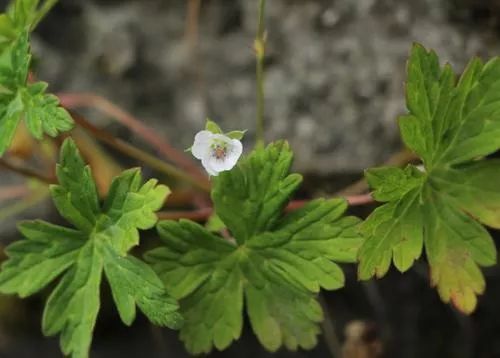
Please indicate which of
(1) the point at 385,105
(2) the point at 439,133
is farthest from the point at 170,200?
(2) the point at 439,133

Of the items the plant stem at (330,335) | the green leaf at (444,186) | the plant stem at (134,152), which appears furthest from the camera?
the plant stem at (330,335)

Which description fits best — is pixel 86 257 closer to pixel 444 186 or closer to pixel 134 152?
pixel 134 152

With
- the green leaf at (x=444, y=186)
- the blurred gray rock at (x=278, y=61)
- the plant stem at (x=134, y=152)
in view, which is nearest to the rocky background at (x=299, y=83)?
the blurred gray rock at (x=278, y=61)

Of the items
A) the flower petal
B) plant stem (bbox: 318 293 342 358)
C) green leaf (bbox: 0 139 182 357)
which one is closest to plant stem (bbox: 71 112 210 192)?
green leaf (bbox: 0 139 182 357)

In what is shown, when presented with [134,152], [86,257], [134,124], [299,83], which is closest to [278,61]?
[299,83]

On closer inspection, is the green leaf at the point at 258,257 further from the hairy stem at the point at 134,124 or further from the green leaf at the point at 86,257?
the hairy stem at the point at 134,124

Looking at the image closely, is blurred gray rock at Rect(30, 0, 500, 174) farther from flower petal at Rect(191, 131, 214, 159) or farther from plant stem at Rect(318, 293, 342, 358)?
flower petal at Rect(191, 131, 214, 159)
